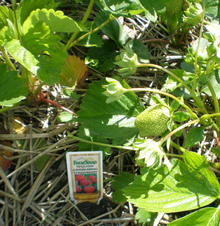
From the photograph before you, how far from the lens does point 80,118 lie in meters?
1.25

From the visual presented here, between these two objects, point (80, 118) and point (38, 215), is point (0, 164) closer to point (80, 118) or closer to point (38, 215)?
point (38, 215)

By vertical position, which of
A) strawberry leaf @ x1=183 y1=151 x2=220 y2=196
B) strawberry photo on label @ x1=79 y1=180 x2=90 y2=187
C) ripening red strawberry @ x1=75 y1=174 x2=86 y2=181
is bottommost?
strawberry photo on label @ x1=79 y1=180 x2=90 y2=187

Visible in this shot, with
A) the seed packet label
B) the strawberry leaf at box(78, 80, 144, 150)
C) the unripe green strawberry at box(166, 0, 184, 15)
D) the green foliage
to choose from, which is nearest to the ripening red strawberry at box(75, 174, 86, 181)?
the seed packet label

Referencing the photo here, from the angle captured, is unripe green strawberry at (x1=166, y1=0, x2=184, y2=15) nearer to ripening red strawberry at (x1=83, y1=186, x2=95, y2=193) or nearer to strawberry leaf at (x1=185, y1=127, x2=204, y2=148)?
strawberry leaf at (x1=185, y1=127, x2=204, y2=148)

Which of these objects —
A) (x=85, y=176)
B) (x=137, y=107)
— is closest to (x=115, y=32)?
(x=137, y=107)

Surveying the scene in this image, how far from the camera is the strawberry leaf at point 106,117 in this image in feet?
4.01

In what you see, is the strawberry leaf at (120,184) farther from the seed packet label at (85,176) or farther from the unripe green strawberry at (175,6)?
the unripe green strawberry at (175,6)

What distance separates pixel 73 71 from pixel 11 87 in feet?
1.11

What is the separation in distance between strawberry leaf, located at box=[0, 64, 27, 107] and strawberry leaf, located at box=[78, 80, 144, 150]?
0.87 feet

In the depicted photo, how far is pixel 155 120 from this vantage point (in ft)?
3.45

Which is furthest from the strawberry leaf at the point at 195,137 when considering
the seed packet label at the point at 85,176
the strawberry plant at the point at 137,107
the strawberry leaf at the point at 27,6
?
the strawberry leaf at the point at 27,6

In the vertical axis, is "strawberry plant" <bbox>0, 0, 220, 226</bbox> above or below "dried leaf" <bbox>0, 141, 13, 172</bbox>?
above

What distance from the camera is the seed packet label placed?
1140 mm

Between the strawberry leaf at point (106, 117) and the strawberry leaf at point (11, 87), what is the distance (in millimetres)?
264
